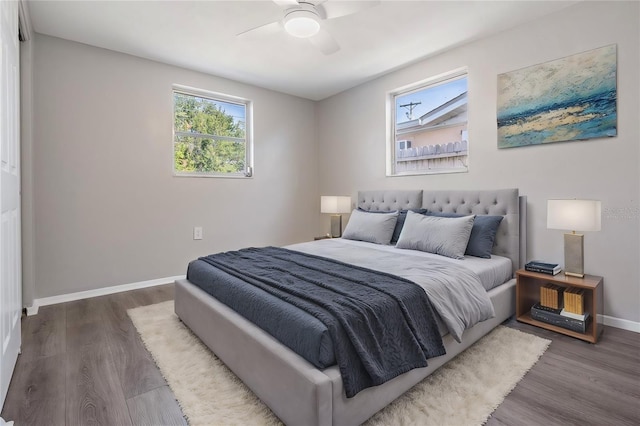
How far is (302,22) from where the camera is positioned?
219cm

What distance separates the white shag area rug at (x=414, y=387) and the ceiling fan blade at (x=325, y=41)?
2412 millimetres

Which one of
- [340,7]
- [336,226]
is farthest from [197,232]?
[340,7]

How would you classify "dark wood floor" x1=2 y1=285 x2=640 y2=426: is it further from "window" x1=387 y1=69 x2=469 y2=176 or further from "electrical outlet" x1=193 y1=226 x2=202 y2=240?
"window" x1=387 y1=69 x2=469 y2=176

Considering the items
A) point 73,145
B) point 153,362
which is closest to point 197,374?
point 153,362

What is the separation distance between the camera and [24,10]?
2529 mm

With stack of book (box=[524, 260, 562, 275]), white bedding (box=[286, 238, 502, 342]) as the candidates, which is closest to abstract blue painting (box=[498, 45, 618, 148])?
stack of book (box=[524, 260, 562, 275])

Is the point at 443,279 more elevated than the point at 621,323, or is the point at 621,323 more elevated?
the point at 443,279

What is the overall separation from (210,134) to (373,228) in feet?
8.15

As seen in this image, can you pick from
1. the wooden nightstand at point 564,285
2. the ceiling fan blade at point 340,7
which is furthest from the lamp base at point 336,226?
the ceiling fan blade at point 340,7

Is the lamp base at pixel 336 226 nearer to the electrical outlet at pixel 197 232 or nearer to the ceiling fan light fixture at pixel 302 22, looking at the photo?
the electrical outlet at pixel 197 232

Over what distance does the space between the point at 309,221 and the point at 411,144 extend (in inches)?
81.2

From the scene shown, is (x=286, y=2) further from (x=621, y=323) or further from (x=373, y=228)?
(x=621, y=323)

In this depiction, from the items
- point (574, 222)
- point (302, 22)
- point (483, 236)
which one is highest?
point (302, 22)

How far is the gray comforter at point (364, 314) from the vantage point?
4.59ft
